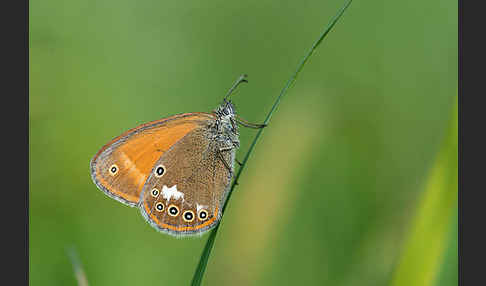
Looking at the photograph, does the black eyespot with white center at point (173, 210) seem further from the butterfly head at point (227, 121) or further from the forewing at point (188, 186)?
the butterfly head at point (227, 121)

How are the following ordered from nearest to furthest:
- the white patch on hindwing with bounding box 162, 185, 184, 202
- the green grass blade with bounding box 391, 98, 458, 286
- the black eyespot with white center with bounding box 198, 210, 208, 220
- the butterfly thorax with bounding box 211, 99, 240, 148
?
the green grass blade with bounding box 391, 98, 458, 286 → the black eyespot with white center with bounding box 198, 210, 208, 220 → the white patch on hindwing with bounding box 162, 185, 184, 202 → the butterfly thorax with bounding box 211, 99, 240, 148

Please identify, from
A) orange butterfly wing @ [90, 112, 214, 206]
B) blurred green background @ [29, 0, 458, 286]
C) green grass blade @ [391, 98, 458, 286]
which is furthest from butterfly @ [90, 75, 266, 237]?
green grass blade @ [391, 98, 458, 286]

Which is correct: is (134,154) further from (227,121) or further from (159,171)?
(227,121)

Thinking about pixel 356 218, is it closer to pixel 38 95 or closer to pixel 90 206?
pixel 90 206

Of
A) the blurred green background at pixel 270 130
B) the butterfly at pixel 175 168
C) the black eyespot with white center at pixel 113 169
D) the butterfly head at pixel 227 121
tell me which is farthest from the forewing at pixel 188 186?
the blurred green background at pixel 270 130

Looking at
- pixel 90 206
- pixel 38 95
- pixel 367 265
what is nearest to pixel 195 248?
pixel 90 206

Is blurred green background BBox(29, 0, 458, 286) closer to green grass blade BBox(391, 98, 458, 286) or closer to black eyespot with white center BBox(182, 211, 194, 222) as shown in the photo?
green grass blade BBox(391, 98, 458, 286)

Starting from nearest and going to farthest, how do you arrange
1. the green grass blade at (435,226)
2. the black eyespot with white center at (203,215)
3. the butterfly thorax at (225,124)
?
the green grass blade at (435,226)
the black eyespot with white center at (203,215)
the butterfly thorax at (225,124)

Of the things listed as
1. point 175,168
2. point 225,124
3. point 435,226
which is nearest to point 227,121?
point 225,124
